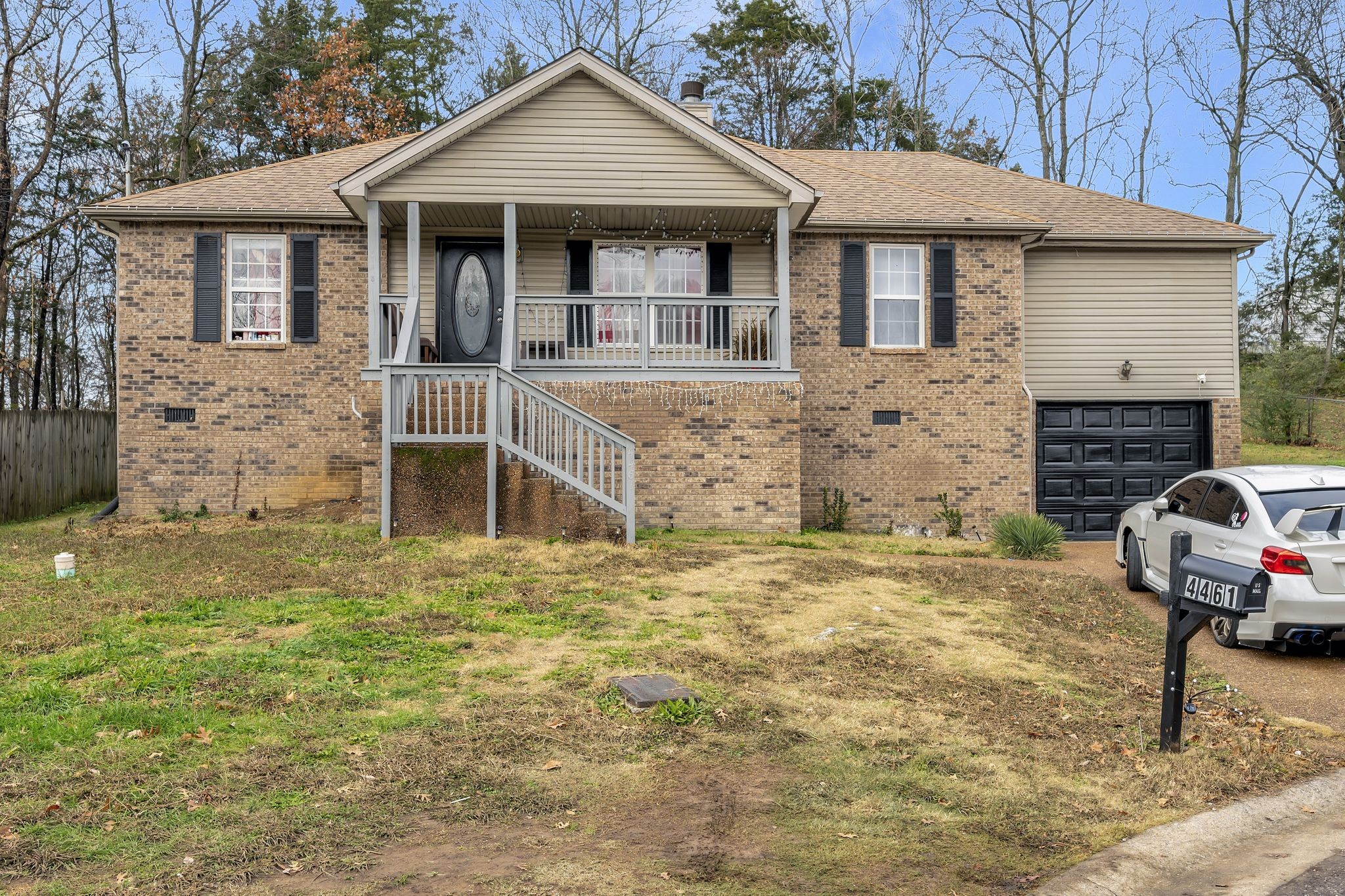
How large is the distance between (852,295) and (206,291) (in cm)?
973

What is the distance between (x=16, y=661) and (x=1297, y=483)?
9507mm

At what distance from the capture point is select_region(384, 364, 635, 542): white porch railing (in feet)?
36.4

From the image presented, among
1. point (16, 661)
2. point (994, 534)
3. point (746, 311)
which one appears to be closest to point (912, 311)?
Result: point (746, 311)

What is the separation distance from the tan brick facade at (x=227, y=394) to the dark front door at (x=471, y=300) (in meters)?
1.26

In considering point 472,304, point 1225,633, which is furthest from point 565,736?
point 472,304

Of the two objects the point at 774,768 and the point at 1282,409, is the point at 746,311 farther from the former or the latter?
the point at 1282,409

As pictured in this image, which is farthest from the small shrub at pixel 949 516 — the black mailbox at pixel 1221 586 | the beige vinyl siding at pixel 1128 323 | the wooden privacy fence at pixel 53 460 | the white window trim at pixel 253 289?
the wooden privacy fence at pixel 53 460

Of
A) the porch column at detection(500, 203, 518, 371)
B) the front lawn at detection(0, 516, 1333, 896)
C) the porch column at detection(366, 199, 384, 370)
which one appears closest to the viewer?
the front lawn at detection(0, 516, 1333, 896)

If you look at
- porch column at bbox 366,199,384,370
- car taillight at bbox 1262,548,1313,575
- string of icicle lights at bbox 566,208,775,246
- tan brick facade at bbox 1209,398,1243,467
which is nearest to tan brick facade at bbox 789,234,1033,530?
string of icicle lights at bbox 566,208,775,246

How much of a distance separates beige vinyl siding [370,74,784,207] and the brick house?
0.12ft

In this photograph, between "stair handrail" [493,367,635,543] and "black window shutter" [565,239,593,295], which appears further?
"black window shutter" [565,239,593,295]

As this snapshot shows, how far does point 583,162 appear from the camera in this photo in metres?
13.2

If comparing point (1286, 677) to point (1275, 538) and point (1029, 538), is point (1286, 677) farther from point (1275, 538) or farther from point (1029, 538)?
point (1029, 538)

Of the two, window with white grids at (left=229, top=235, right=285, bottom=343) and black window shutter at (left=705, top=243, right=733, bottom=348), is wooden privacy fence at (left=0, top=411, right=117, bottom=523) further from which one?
black window shutter at (left=705, top=243, right=733, bottom=348)
